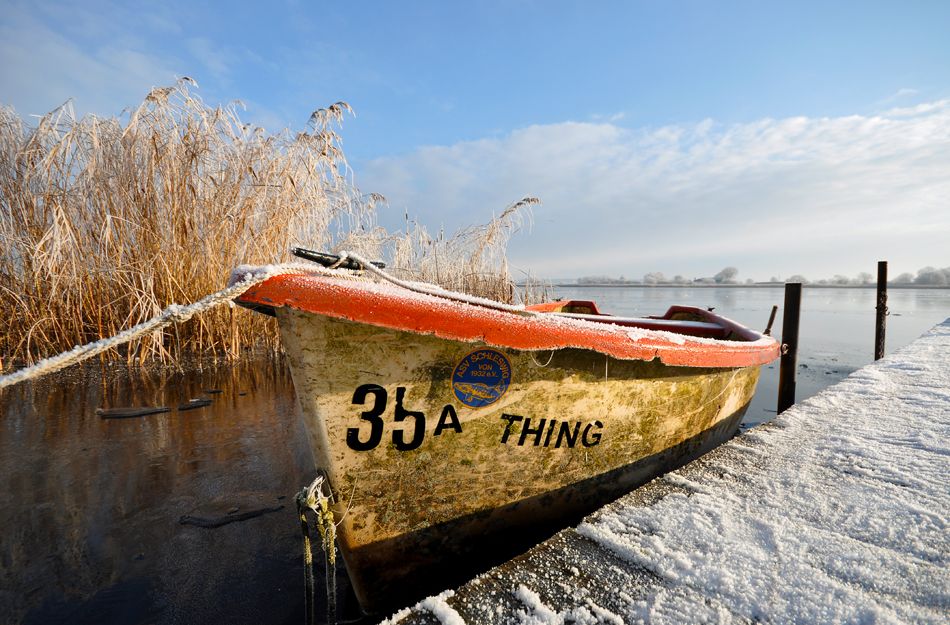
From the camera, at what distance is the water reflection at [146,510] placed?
1498 millimetres

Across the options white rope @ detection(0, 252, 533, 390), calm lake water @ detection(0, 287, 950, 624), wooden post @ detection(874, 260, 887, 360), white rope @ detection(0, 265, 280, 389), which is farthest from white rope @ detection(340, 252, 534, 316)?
wooden post @ detection(874, 260, 887, 360)

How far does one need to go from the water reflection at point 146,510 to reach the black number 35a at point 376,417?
0.76m

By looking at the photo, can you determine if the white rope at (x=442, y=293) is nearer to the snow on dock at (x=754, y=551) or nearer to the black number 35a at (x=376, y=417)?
the black number 35a at (x=376, y=417)

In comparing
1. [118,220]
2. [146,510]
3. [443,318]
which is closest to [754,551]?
[443,318]

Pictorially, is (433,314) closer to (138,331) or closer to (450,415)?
(450,415)

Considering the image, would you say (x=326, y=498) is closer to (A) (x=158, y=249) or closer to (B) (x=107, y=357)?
(A) (x=158, y=249)

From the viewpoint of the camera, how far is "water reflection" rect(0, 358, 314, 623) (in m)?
1.50

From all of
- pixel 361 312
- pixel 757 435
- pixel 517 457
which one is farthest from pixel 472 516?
pixel 757 435

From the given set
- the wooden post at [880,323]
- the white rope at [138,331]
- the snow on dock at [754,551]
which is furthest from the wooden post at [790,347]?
the white rope at [138,331]

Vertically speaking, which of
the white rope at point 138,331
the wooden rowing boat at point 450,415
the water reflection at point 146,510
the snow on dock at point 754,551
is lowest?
the water reflection at point 146,510

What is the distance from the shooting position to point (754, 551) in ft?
4.36

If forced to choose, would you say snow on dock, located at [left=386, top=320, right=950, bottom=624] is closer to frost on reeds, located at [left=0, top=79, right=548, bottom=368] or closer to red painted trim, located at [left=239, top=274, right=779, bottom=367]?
red painted trim, located at [left=239, top=274, right=779, bottom=367]

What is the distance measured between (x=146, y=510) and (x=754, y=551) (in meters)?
2.65

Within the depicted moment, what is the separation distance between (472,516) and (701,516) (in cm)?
88
